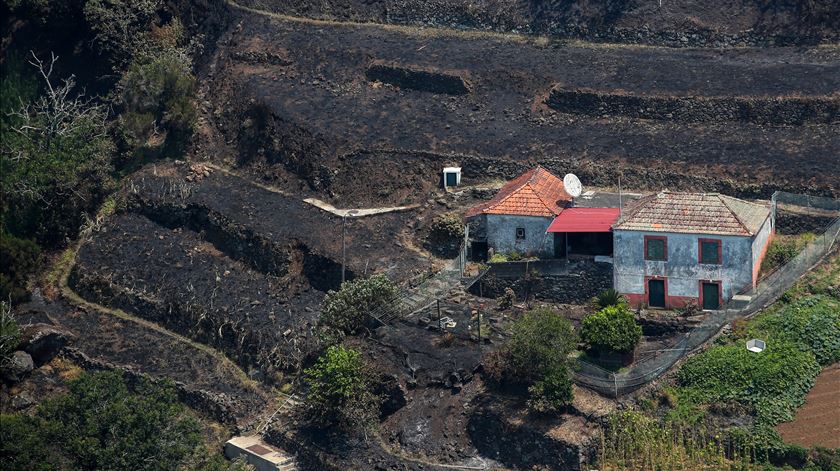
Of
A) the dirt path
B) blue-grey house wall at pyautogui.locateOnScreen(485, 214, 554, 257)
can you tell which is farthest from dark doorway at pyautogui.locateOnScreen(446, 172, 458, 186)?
the dirt path

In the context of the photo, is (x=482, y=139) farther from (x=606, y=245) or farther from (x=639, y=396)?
(x=639, y=396)

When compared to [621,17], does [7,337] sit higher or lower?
lower

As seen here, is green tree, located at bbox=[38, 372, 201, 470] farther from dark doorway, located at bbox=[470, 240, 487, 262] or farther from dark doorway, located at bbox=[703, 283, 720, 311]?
dark doorway, located at bbox=[703, 283, 720, 311]

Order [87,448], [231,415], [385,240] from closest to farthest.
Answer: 1. [87,448]
2. [231,415]
3. [385,240]

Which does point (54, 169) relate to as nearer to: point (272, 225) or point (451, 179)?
point (272, 225)

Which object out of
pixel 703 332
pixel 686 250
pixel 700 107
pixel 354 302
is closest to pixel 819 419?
pixel 703 332

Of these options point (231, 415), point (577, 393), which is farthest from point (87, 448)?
point (577, 393)

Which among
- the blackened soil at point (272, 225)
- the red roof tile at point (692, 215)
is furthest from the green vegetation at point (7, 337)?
the red roof tile at point (692, 215)

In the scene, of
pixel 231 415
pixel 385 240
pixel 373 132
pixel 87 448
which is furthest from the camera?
pixel 373 132
